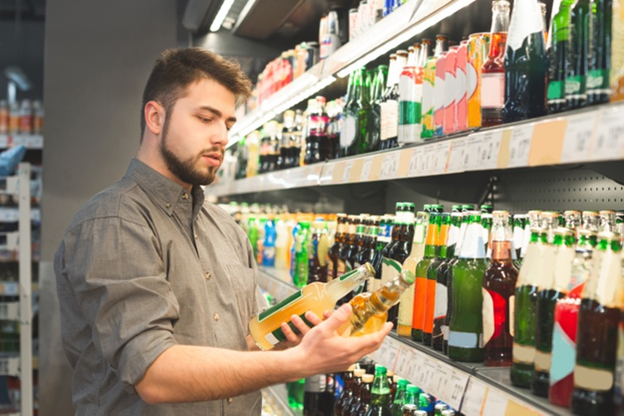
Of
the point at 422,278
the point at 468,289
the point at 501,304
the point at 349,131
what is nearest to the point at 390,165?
the point at 422,278

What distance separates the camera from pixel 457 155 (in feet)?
5.60

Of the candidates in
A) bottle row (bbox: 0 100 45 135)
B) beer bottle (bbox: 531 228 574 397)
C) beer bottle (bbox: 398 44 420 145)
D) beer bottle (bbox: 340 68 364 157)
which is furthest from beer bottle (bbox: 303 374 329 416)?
bottle row (bbox: 0 100 45 135)

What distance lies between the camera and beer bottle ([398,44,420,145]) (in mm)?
2252

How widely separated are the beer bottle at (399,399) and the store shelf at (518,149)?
0.67 m

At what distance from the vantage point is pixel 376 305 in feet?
5.43

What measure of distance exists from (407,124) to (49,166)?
12.7 feet

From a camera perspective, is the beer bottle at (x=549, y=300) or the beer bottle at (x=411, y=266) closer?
the beer bottle at (x=549, y=300)

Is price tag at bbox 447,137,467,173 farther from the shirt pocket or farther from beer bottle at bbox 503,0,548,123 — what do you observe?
the shirt pocket

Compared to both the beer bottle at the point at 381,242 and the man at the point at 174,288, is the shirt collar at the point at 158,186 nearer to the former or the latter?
the man at the point at 174,288

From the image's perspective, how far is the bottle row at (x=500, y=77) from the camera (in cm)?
144

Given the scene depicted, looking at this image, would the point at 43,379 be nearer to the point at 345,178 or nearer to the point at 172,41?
the point at 172,41

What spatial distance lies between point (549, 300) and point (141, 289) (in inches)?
35.0

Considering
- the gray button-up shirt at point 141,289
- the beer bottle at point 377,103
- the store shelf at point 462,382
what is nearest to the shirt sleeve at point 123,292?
the gray button-up shirt at point 141,289

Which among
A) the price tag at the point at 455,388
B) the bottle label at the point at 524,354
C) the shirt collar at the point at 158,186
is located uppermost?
the shirt collar at the point at 158,186
